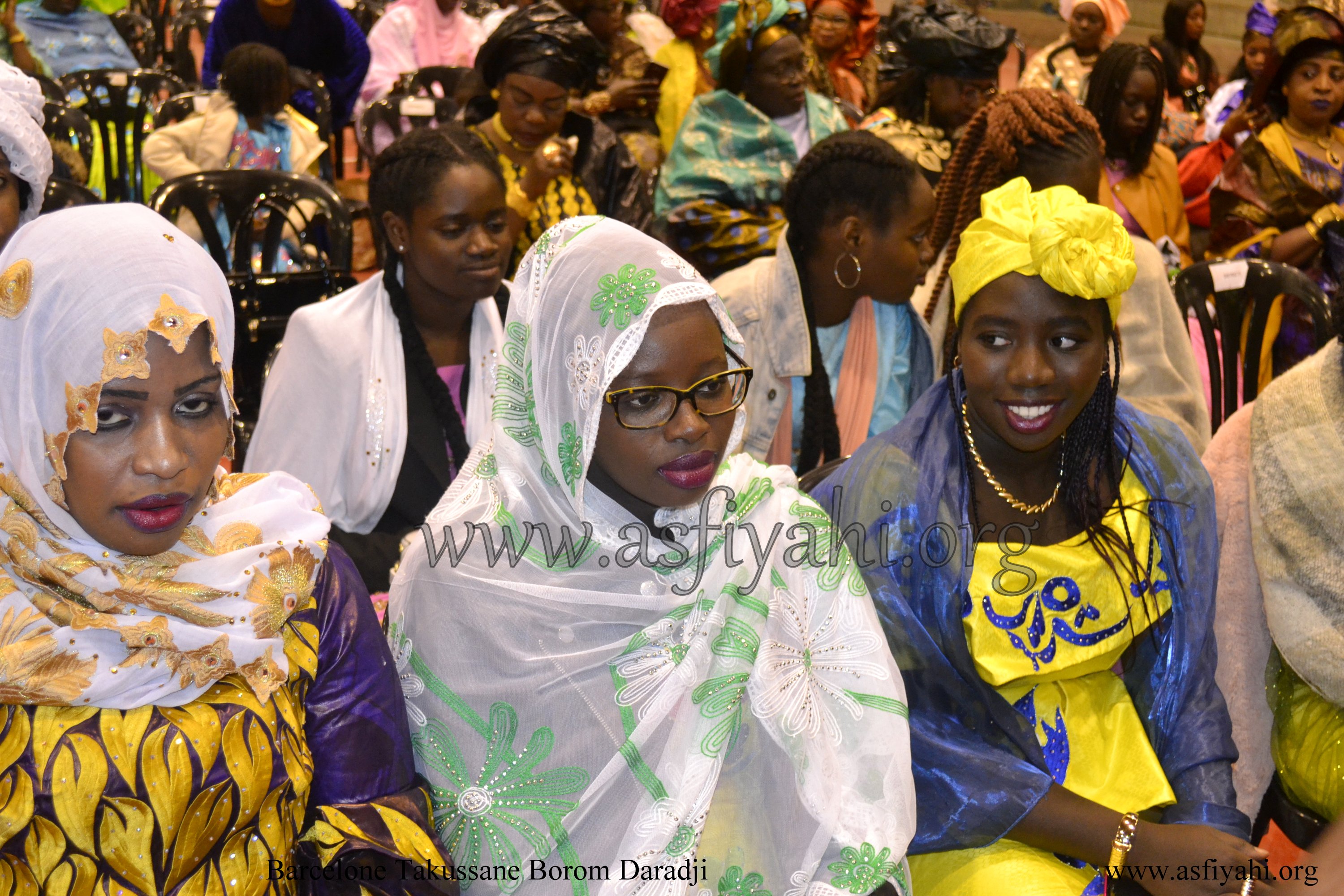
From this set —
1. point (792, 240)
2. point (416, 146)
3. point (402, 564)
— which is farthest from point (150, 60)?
point (402, 564)

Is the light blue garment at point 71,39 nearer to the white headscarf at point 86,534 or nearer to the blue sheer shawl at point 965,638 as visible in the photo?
the white headscarf at point 86,534

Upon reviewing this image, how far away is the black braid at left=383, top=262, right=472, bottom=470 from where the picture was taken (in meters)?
2.84

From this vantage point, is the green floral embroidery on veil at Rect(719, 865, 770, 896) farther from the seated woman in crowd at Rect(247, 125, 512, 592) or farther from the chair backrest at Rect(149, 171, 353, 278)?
the chair backrest at Rect(149, 171, 353, 278)

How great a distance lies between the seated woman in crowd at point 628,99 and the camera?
5.27 meters

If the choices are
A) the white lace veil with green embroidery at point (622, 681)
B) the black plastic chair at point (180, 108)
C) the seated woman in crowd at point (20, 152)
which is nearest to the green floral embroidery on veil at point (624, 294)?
the white lace veil with green embroidery at point (622, 681)

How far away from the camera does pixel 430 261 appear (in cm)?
293

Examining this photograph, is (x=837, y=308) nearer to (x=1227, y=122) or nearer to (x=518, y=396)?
(x=518, y=396)

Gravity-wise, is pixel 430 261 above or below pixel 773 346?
above

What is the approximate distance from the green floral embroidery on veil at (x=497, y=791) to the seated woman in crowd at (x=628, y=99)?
3565 millimetres

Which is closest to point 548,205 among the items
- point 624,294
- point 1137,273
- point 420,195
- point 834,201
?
point 420,195

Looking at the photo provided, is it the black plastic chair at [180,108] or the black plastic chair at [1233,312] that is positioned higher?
the black plastic chair at [1233,312]

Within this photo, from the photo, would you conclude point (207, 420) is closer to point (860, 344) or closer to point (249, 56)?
point (860, 344)

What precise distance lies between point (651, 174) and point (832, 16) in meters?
2.58

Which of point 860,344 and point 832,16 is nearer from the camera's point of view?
point 860,344
